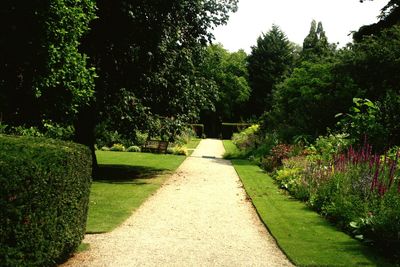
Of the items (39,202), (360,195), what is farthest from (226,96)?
(39,202)

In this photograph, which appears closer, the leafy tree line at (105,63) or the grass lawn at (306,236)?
the grass lawn at (306,236)

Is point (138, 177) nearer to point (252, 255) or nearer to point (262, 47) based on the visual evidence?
point (252, 255)

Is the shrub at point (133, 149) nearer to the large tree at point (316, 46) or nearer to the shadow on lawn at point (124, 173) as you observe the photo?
the shadow on lawn at point (124, 173)

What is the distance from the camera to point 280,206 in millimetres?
11281

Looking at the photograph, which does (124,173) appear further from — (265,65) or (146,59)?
(265,65)

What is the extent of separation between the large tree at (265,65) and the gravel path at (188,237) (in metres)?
53.0

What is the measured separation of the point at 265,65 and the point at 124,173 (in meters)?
50.1

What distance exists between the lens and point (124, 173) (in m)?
18.0

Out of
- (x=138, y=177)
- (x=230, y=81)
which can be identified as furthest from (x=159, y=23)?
(x=230, y=81)

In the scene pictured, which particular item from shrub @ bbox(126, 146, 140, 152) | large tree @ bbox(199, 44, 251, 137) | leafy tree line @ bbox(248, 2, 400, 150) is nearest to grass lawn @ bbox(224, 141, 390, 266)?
leafy tree line @ bbox(248, 2, 400, 150)

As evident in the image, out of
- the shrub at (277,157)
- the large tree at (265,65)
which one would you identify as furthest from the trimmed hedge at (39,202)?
the large tree at (265,65)

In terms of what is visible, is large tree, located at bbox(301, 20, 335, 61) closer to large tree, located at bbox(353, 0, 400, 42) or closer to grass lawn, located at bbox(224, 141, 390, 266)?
large tree, located at bbox(353, 0, 400, 42)

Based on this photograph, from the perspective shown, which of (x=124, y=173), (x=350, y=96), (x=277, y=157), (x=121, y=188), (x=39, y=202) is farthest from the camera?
(x=350, y=96)

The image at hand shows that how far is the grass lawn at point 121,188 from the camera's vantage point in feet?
30.7
